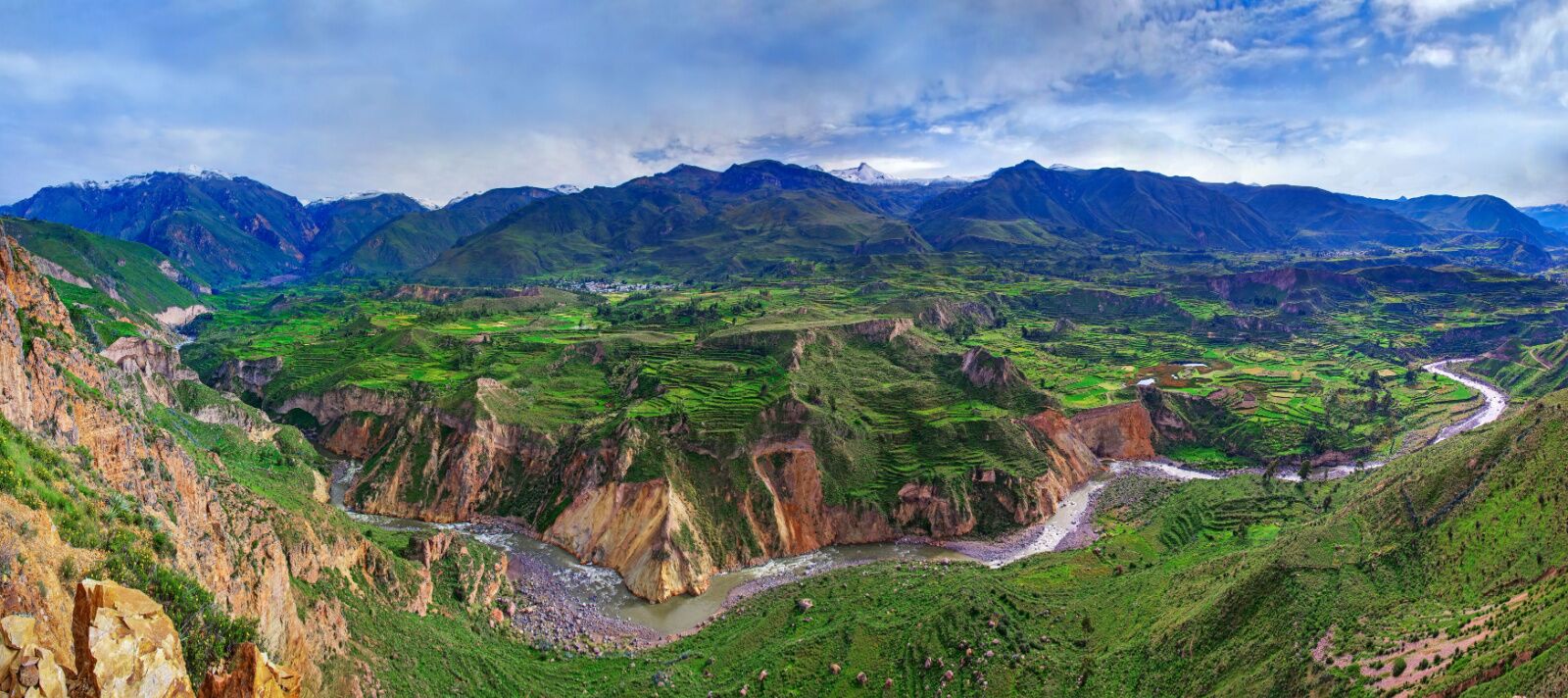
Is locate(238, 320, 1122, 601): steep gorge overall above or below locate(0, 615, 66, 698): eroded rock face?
below

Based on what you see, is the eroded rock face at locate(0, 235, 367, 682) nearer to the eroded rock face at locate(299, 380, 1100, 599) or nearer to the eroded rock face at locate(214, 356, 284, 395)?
the eroded rock face at locate(299, 380, 1100, 599)

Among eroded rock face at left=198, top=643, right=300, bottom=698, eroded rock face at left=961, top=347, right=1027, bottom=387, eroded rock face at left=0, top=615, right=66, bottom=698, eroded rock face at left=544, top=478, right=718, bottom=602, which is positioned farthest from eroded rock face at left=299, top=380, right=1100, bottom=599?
eroded rock face at left=0, top=615, right=66, bottom=698

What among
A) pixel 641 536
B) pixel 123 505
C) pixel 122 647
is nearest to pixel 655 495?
pixel 641 536

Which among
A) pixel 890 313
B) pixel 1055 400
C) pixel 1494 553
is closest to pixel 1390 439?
pixel 1055 400

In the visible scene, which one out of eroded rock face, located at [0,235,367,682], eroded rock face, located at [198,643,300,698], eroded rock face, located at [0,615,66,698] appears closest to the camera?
eroded rock face, located at [0,615,66,698]

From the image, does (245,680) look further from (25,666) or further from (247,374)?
(247,374)

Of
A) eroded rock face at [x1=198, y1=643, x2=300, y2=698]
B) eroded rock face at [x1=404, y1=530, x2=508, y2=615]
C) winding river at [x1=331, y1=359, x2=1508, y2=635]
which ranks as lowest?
winding river at [x1=331, y1=359, x2=1508, y2=635]

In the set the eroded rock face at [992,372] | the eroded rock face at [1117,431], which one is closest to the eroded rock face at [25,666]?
the eroded rock face at [992,372]
